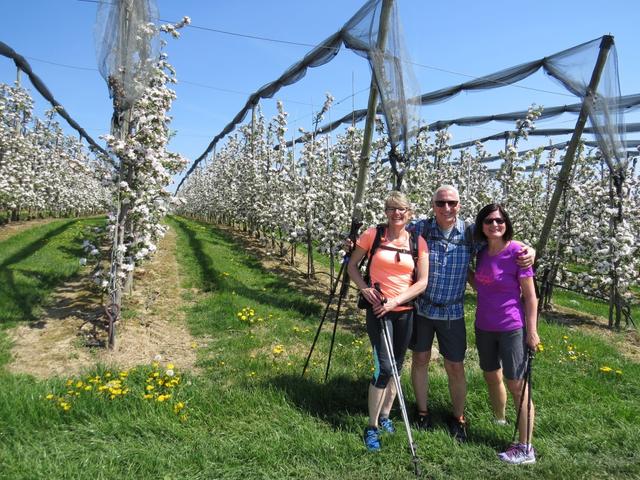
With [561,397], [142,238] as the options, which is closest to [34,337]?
[142,238]

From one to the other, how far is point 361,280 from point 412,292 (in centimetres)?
48

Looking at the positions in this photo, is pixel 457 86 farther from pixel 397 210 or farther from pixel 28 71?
pixel 28 71

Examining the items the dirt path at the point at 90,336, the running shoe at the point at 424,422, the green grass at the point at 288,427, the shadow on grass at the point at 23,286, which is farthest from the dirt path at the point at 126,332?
the running shoe at the point at 424,422

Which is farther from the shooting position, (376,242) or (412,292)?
(376,242)

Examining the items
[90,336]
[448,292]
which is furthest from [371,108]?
[90,336]

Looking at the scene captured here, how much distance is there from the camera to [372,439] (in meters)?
3.73

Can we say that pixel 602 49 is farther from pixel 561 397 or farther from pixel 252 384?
pixel 252 384

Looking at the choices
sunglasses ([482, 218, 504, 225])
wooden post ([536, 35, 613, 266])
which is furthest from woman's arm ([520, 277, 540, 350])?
wooden post ([536, 35, 613, 266])

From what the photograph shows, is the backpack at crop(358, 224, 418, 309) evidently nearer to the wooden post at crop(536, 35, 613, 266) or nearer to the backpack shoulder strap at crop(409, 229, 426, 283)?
the backpack shoulder strap at crop(409, 229, 426, 283)

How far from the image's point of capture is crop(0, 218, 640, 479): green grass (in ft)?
11.1

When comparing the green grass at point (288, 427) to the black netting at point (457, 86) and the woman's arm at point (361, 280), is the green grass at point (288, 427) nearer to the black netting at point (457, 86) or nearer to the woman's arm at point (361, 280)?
the woman's arm at point (361, 280)

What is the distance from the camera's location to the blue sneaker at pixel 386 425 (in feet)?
13.0

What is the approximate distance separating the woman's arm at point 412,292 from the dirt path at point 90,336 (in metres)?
3.20

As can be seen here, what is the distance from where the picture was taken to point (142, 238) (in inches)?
279
